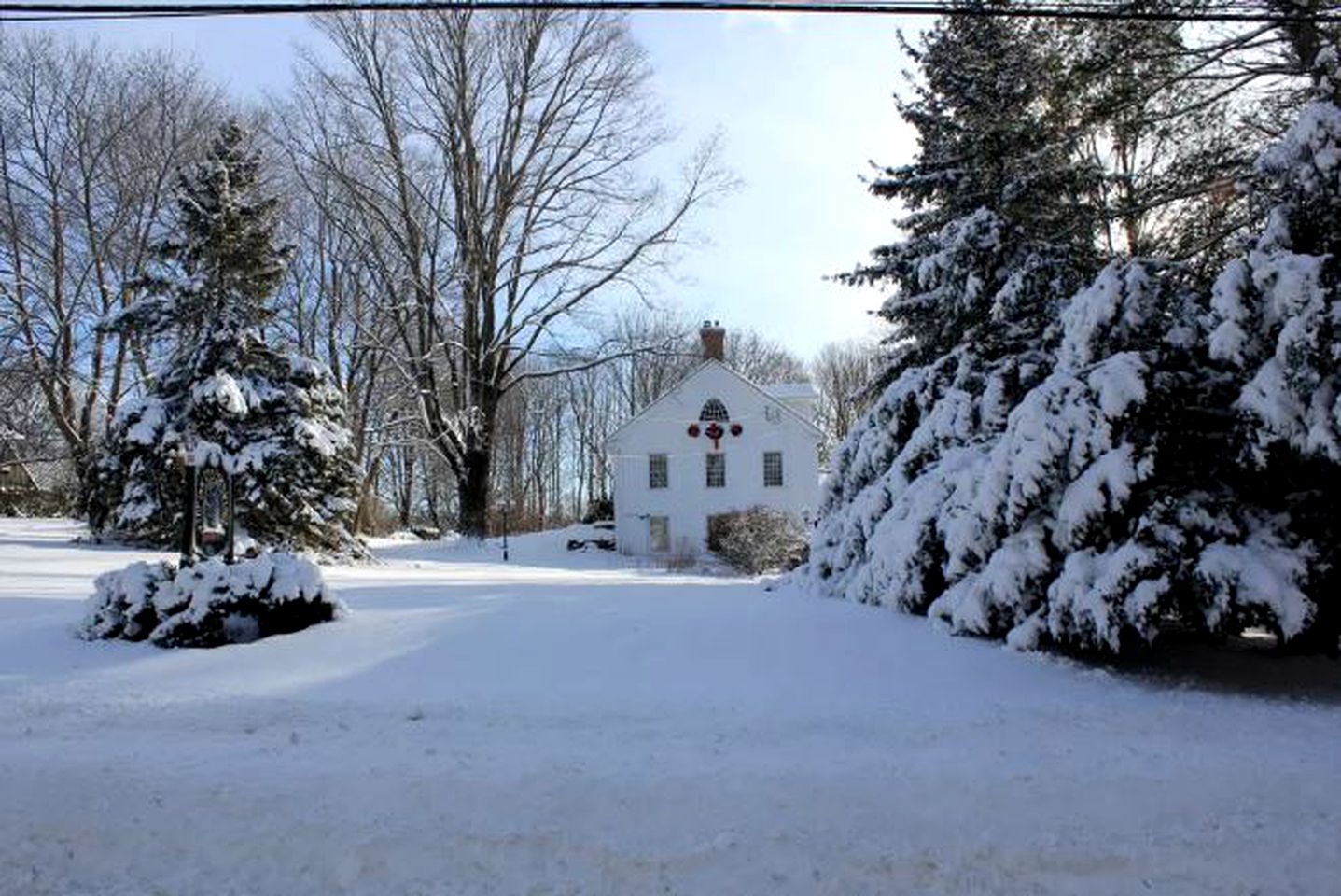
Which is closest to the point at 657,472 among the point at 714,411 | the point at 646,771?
the point at 714,411

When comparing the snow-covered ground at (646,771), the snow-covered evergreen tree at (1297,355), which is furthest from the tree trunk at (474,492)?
the snow-covered evergreen tree at (1297,355)

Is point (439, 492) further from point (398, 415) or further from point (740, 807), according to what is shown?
point (740, 807)

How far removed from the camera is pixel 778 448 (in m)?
36.5

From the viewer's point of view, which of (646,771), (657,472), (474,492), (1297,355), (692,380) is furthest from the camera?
(692,380)

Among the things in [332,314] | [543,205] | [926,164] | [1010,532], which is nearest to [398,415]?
[332,314]

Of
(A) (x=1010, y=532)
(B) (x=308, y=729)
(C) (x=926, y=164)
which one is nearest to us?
(B) (x=308, y=729)

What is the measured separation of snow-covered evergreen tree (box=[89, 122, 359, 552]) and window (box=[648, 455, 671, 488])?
19.7m

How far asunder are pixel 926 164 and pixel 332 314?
28.7 meters

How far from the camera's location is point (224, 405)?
1600 centimetres

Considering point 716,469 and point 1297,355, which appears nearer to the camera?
point 1297,355

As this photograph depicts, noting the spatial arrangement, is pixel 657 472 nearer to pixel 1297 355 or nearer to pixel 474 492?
pixel 474 492

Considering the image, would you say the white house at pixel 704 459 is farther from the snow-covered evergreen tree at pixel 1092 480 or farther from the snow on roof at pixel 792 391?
the snow-covered evergreen tree at pixel 1092 480

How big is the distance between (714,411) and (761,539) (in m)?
10.6

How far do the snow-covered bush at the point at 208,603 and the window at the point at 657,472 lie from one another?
2887cm
